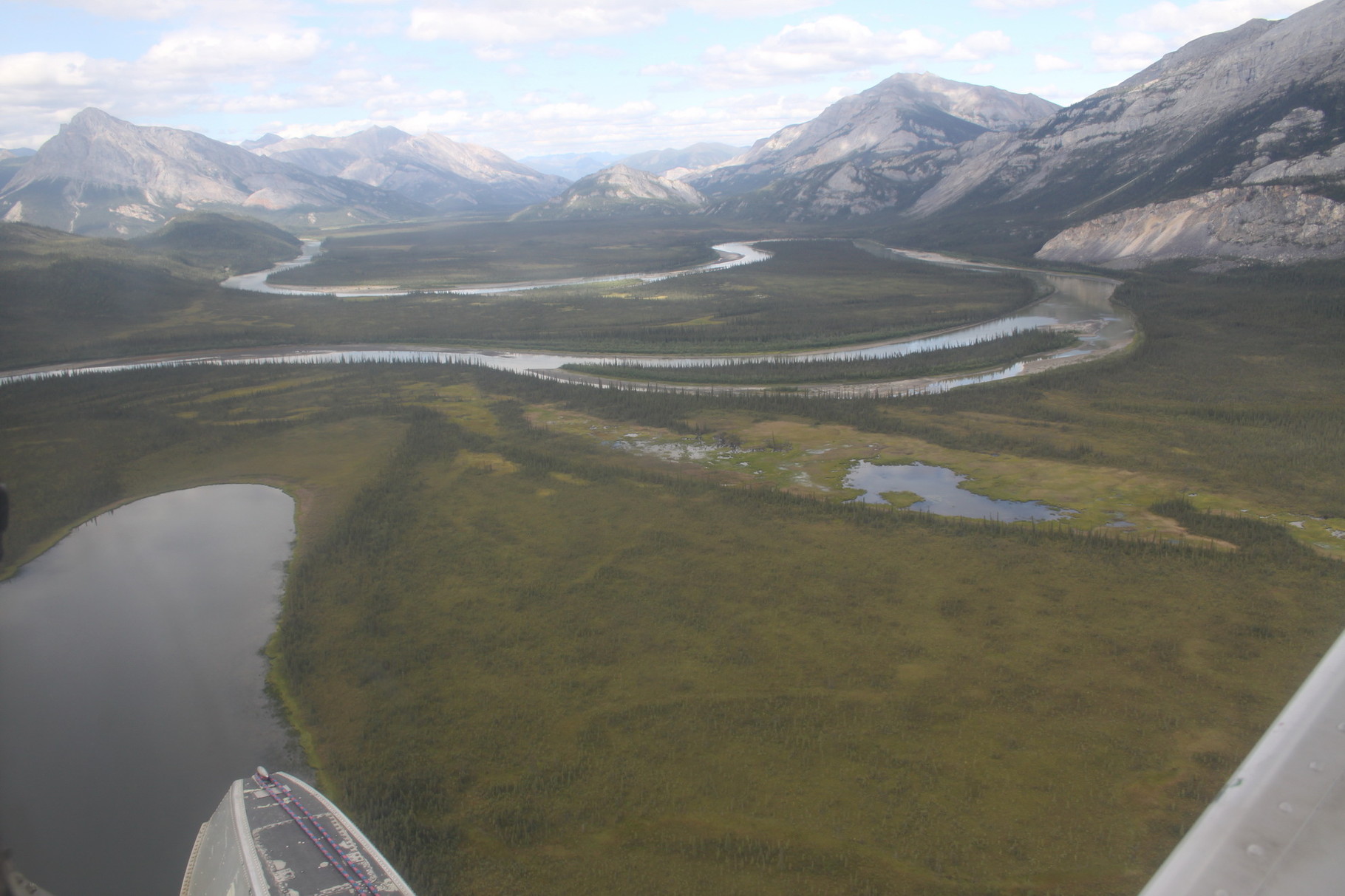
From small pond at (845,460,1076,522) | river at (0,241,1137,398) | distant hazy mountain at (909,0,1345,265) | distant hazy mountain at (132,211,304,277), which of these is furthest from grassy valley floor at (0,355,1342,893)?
distant hazy mountain at (132,211,304,277)

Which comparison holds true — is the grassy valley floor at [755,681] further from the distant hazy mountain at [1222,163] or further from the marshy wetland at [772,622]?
the distant hazy mountain at [1222,163]

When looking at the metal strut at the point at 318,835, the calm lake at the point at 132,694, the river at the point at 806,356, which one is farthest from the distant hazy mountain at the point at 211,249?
the metal strut at the point at 318,835

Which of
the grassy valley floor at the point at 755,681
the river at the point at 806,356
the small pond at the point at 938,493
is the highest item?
the river at the point at 806,356

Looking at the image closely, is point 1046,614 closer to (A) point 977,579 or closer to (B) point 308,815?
(A) point 977,579

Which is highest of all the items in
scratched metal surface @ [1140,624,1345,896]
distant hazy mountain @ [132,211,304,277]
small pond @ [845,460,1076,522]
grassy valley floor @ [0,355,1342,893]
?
distant hazy mountain @ [132,211,304,277]

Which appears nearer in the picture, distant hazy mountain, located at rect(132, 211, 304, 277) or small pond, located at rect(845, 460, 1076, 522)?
small pond, located at rect(845, 460, 1076, 522)

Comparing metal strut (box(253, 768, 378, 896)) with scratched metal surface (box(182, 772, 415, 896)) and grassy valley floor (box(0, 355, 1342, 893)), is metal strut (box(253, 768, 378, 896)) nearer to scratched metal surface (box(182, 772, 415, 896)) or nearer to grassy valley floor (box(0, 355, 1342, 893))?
scratched metal surface (box(182, 772, 415, 896))

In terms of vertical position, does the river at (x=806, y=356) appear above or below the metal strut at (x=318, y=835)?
above
